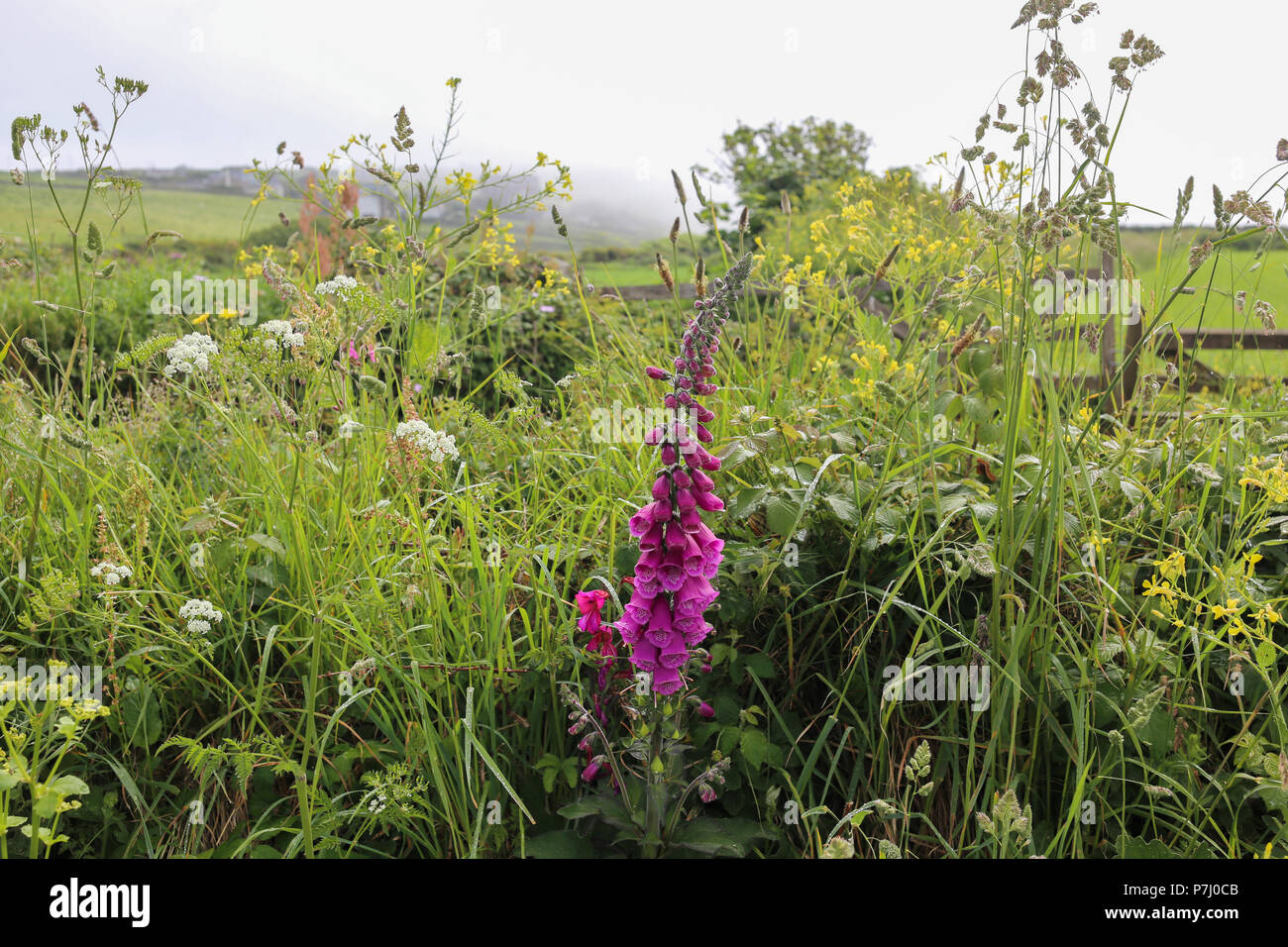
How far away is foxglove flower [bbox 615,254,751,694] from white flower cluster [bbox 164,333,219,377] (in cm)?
116

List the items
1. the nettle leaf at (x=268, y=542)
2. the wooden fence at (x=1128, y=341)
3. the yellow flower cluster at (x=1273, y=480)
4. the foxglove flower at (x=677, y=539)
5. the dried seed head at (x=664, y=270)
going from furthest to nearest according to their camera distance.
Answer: the wooden fence at (x=1128, y=341)
the dried seed head at (x=664, y=270)
the nettle leaf at (x=268, y=542)
the yellow flower cluster at (x=1273, y=480)
the foxglove flower at (x=677, y=539)

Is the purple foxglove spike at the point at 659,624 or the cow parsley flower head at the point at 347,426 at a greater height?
the cow parsley flower head at the point at 347,426

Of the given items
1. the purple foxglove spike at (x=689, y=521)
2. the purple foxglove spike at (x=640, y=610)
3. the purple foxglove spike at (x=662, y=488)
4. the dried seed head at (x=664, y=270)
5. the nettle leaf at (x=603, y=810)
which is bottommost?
the nettle leaf at (x=603, y=810)

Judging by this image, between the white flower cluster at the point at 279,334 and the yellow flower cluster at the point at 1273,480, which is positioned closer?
the yellow flower cluster at the point at 1273,480

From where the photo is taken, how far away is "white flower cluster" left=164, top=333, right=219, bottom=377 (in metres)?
2.03

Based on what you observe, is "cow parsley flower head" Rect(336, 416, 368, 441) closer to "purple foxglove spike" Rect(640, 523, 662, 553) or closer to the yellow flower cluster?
"purple foxglove spike" Rect(640, 523, 662, 553)

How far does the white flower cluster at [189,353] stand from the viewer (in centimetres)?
203

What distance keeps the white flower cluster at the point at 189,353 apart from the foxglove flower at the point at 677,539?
1.16m

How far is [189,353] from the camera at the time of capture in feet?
6.70

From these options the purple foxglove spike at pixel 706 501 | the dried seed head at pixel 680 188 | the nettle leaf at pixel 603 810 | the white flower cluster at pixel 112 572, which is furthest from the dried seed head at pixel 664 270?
the white flower cluster at pixel 112 572

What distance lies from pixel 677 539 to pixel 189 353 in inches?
51.0

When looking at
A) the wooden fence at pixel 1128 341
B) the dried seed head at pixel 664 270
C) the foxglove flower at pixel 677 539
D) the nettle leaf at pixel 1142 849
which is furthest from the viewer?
the wooden fence at pixel 1128 341

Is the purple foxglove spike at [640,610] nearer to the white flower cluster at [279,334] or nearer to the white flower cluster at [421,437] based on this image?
the white flower cluster at [421,437]
